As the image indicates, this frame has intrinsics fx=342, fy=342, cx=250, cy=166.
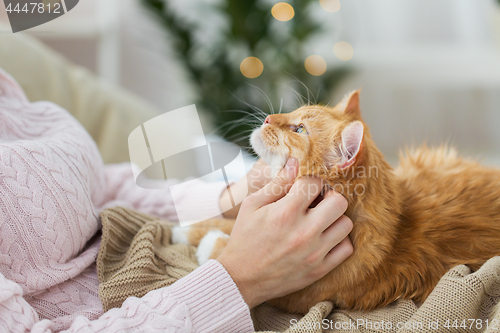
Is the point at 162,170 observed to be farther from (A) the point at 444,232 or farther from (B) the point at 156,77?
(B) the point at 156,77

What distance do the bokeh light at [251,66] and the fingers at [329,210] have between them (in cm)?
187

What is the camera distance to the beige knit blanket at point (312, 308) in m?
0.58

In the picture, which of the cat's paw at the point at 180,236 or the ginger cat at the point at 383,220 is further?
the cat's paw at the point at 180,236

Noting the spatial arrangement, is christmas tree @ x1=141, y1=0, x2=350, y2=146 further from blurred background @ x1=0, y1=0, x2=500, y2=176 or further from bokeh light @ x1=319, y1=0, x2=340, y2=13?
bokeh light @ x1=319, y1=0, x2=340, y2=13

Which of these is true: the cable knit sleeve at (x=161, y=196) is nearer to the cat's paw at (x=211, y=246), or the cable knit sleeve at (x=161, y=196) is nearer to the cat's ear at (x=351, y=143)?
the cat's paw at (x=211, y=246)

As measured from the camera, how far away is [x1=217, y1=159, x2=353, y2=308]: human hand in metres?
0.69

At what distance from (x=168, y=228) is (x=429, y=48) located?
2.93 metres

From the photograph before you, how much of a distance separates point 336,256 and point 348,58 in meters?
2.53

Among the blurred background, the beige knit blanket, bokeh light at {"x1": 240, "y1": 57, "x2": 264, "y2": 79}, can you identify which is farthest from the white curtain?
the beige knit blanket

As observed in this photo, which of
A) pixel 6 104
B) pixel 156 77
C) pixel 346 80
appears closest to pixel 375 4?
pixel 346 80

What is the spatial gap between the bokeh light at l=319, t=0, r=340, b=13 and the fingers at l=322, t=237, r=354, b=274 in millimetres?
2435

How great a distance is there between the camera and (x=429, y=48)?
2955 millimetres

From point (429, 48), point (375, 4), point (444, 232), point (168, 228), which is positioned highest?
point (375, 4)

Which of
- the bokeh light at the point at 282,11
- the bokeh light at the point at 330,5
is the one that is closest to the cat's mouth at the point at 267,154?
the bokeh light at the point at 282,11
